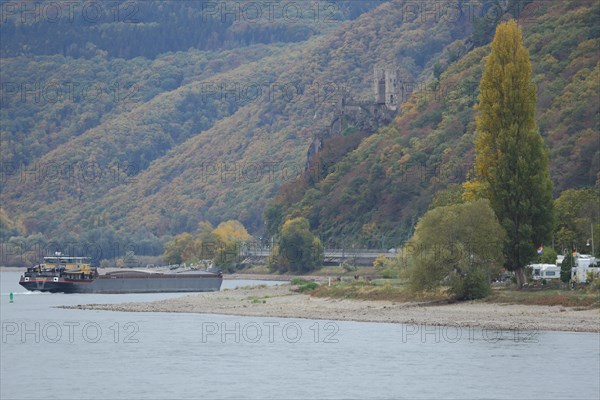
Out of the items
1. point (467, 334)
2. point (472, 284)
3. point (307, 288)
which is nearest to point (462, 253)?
point (472, 284)

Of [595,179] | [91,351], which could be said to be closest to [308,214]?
Result: [595,179]

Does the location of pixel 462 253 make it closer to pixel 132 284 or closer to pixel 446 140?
pixel 132 284

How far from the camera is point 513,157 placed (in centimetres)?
9056

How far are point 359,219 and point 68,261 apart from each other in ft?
128

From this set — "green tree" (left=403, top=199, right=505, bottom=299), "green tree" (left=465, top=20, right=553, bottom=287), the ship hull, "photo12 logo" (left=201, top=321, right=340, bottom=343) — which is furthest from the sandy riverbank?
the ship hull

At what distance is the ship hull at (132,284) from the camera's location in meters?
147

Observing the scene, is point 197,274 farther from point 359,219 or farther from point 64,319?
point 64,319

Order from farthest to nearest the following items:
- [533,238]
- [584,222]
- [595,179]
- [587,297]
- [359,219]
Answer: [359,219] → [595,179] → [584,222] → [533,238] → [587,297]

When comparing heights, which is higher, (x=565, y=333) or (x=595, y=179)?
(x=595, y=179)

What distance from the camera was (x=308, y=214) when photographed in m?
192

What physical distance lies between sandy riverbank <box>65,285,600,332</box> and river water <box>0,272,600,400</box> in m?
1.64

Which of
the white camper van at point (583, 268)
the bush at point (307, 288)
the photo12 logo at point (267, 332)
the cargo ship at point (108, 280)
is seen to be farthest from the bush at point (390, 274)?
the white camper van at point (583, 268)

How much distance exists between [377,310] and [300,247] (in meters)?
81.8

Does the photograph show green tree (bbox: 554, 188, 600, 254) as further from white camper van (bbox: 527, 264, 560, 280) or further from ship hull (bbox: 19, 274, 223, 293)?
ship hull (bbox: 19, 274, 223, 293)
